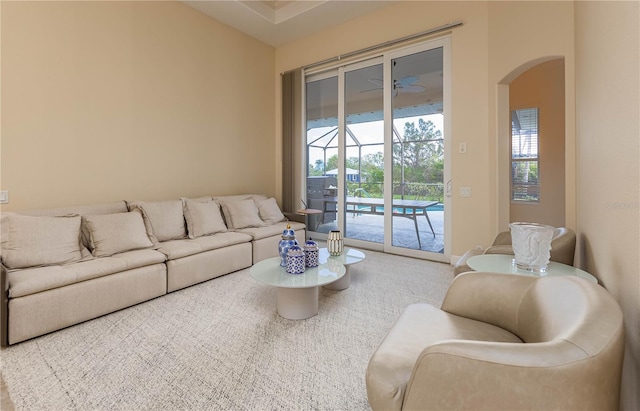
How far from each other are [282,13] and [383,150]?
8.93 ft

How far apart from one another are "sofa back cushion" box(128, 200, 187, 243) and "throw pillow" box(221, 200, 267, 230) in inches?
25.8

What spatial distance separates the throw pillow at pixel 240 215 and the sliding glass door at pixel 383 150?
4.72ft

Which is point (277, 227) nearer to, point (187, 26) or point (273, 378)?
point (273, 378)

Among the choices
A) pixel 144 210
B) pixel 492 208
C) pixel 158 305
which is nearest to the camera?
pixel 158 305

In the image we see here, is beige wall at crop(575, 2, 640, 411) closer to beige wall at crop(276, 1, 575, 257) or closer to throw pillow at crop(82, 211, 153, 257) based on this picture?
beige wall at crop(276, 1, 575, 257)

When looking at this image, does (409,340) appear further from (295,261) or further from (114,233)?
(114,233)

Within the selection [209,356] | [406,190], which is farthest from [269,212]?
[209,356]

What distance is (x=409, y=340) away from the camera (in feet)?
4.53

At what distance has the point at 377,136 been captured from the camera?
4.81m

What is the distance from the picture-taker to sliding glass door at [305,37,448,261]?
4.30 m

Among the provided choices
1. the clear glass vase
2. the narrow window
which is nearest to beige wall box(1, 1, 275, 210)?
the clear glass vase

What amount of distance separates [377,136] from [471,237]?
2025 mm

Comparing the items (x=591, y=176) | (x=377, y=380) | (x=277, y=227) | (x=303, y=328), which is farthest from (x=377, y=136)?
(x=377, y=380)

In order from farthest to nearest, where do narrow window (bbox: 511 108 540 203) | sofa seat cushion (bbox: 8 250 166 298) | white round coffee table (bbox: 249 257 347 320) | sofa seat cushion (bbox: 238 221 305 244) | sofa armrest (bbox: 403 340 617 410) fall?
narrow window (bbox: 511 108 540 203) < sofa seat cushion (bbox: 238 221 305 244) < white round coffee table (bbox: 249 257 347 320) < sofa seat cushion (bbox: 8 250 166 298) < sofa armrest (bbox: 403 340 617 410)
